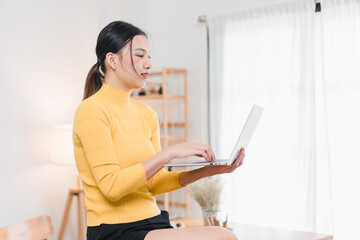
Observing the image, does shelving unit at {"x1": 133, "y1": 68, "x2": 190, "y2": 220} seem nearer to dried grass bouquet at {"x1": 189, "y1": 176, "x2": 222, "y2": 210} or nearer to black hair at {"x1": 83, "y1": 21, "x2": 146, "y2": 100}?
dried grass bouquet at {"x1": 189, "y1": 176, "x2": 222, "y2": 210}

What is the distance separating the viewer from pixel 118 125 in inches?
60.0

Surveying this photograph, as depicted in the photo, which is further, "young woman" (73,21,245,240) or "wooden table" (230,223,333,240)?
"wooden table" (230,223,333,240)

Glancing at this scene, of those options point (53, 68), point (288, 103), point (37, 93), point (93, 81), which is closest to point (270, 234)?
point (93, 81)

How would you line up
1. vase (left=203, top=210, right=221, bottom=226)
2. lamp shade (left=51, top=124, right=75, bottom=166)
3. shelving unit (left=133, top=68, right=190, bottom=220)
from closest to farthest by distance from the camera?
vase (left=203, top=210, right=221, bottom=226), lamp shade (left=51, top=124, right=75, bottom=166), shelving unit (left=133, top=68, right=190, bottom=220)

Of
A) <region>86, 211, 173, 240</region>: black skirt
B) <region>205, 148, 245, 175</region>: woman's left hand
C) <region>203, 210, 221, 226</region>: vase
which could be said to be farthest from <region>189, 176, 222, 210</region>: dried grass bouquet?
<region>86, 211, 173, 240</region>: black skirt

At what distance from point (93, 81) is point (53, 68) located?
95.5 inches

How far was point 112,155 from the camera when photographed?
142 centimetres

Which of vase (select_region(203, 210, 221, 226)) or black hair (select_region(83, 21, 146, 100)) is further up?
black hair (select_region(83, 21, 146, 100))

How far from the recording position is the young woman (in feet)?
4.54

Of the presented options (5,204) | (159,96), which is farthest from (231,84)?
(5,204)

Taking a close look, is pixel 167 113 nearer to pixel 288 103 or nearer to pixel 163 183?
pixel 288 103

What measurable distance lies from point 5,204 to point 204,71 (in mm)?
1841

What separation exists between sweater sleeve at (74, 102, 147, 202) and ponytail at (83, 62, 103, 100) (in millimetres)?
→ 244


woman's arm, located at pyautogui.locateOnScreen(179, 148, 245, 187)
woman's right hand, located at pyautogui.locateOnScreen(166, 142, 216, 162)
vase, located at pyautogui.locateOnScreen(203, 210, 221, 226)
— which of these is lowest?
vase, located at pyautogui.locateOnScreen(203, 210, 221, 226)
